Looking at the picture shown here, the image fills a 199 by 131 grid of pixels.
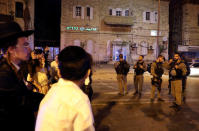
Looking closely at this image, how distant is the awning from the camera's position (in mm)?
26750

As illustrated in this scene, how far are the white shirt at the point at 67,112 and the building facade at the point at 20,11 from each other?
953 inches

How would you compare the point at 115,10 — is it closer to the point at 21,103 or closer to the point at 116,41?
the point at 116,41

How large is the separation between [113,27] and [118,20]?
1.24 meters

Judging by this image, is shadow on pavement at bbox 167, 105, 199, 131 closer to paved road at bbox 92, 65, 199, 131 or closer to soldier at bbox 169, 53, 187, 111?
paved road at bbox 92, 65, 199, 131

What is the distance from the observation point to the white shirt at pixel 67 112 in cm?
133

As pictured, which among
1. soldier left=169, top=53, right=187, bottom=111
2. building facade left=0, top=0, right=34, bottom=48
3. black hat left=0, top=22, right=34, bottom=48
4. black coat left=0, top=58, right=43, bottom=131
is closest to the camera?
black coat left=0, top=58, right=43, bottom=131

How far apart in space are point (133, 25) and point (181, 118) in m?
23.9

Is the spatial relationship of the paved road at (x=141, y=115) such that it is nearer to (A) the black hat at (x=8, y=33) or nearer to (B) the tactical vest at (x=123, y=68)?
(B) the tactical vest at (x=123, y=68)

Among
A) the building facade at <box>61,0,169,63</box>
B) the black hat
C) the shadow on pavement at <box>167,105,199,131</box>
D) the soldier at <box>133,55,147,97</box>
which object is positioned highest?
the building facade at <box>61,0,169,63</box>

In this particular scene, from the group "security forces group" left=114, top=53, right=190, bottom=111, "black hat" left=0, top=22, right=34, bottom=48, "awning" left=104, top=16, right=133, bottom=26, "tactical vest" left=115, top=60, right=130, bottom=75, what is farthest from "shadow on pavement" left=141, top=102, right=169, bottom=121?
"awning" left=104, top=16, right=133, bottom=26

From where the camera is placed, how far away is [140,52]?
28.4 m

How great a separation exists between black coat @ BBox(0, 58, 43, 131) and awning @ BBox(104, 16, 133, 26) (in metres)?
25.8

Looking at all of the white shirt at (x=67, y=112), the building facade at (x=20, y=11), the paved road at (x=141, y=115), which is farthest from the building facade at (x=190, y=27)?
the white shirt at (x=67, y=112)

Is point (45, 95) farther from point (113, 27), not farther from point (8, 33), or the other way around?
point (113, 27)
